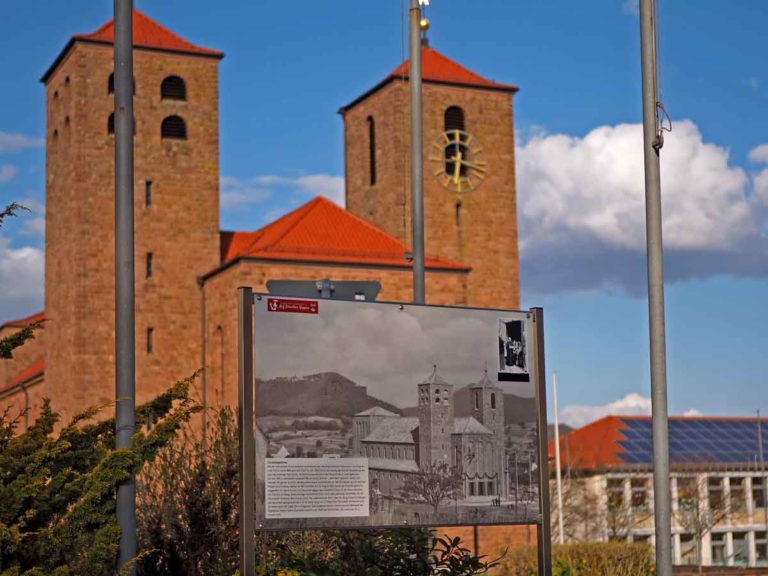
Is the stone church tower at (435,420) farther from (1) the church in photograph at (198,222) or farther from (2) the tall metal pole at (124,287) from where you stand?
(1) the church in photograph at (198,222)

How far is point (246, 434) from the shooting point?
9.99 metres

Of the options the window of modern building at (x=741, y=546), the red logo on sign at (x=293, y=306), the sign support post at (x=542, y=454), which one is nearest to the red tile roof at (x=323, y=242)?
the window of modern building at (x=741, y=546)

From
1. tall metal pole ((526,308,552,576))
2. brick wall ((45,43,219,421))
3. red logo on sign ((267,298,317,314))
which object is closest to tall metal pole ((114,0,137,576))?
red logo on sign ((267,298,317,314))

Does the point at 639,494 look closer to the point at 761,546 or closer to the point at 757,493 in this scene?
the point at 761,546

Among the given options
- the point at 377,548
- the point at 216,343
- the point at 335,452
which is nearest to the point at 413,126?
the point at 377,548

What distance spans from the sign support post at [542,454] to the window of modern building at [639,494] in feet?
167

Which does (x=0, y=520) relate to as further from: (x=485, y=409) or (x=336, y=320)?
(x=485, y=409)

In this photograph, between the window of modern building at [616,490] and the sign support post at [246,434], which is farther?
the window of modern building at [616,490]

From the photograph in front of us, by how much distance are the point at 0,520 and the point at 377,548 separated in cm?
384

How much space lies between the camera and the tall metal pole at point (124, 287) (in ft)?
36.2

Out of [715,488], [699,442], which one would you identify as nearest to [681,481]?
[715,488]

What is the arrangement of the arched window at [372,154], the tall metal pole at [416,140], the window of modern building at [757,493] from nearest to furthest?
1. the tall metal pole at [416,140]
2. the arched window at [372,154]
3. the window of modern building at [757,493]

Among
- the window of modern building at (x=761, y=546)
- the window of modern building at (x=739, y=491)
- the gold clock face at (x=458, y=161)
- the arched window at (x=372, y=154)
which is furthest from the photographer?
the window of modern building at (x=761, y=546)

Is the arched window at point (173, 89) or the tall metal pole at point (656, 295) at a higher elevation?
the arched window at point (173, 89)
